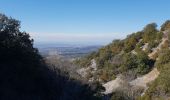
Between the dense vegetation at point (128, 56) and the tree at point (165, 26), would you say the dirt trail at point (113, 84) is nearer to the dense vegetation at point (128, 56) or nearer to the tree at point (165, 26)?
the dense vegetation at point (128, 56)

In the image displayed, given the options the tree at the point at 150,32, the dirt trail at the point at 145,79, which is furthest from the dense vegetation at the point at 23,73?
the tree at the point at 150,32

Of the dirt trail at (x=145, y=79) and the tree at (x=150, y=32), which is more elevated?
the tree at (x=150, y=32)

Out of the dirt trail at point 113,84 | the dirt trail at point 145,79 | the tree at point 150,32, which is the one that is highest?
the tree at point 150,32

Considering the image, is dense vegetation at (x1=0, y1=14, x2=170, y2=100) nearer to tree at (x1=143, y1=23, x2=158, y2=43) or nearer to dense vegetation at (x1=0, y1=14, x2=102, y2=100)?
dense vegetation at (x1=0, y1=14, x2=102, y2=100)

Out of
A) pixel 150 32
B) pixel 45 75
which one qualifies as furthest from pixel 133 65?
pixel 45 75

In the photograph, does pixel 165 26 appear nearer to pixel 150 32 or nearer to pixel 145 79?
pixel 150 32

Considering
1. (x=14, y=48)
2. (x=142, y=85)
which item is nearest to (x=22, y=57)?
(x=14, y=48)

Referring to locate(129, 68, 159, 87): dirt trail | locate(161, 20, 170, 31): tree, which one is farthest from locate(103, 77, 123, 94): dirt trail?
locate(161, 20, 170, 31): tree
